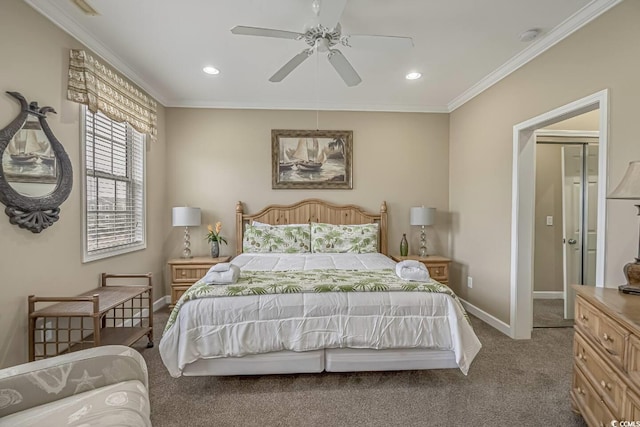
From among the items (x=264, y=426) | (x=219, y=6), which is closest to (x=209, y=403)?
(x=264, y=426)

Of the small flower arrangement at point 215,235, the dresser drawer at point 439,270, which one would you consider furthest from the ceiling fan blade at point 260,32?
the dresser drawer at point 439,270

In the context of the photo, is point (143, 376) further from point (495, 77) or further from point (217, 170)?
point (495, 77)

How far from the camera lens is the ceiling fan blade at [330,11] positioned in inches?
66.9

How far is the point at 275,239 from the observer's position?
12.7 ft

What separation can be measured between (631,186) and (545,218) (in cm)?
312

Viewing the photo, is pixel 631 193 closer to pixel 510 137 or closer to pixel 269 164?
pixel 510 137

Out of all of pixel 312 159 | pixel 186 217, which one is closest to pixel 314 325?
pixel 186 217

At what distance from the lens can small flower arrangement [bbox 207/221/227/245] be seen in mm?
3938

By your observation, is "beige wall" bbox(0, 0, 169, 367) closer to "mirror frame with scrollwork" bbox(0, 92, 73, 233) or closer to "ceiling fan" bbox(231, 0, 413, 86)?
"mirror frame with scrollwork" bbox(0, 92, 73, 233)

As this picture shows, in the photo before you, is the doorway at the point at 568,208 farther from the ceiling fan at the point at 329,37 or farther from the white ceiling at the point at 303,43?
the ceiling fan at the point at 329,37

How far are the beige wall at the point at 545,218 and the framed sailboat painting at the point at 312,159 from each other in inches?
108

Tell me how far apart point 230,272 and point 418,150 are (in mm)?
3310

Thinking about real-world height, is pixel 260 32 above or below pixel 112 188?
above

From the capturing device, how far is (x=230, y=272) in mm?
2312
